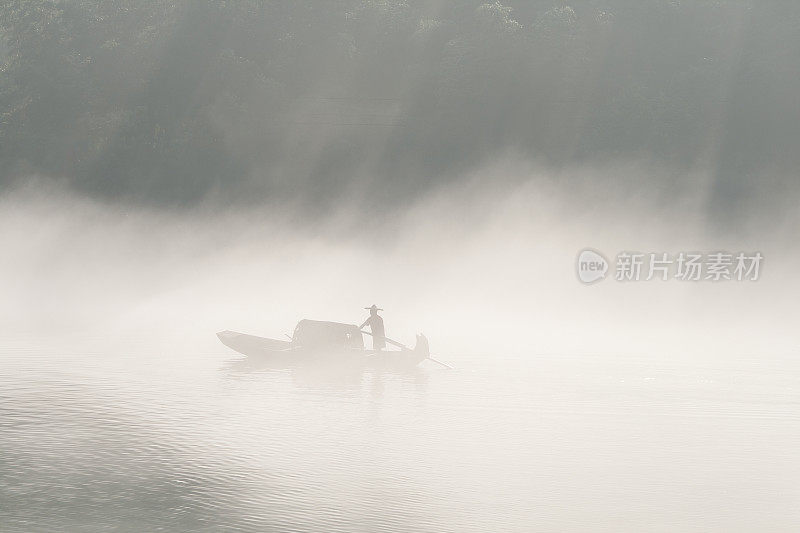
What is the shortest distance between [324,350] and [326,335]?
695 millimetres

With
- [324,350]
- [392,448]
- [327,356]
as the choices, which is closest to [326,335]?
[324,350]

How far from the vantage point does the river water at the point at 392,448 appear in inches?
786

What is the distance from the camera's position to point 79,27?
84938mm

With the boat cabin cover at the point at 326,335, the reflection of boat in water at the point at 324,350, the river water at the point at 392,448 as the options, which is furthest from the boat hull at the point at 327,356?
the river water at the point at 392,448

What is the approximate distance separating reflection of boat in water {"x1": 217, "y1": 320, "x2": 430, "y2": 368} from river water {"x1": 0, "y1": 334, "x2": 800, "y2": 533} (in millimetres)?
558

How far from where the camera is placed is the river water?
19969mm

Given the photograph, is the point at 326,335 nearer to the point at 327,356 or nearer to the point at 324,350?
the point at 324,350

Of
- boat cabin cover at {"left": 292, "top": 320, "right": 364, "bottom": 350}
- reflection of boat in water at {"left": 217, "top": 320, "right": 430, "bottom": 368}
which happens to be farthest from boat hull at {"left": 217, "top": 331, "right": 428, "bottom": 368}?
boat cabin cover at {"left": 292, "top": 320, "right": 364, "bottom": 350}

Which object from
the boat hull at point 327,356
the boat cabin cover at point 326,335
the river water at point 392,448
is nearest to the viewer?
the river water at point 392,448

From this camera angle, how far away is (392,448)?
1002 inches

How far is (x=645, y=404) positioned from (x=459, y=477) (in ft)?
37.0

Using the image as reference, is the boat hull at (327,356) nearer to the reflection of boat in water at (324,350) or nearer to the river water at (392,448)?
the reflection of boat in water at (324,350)

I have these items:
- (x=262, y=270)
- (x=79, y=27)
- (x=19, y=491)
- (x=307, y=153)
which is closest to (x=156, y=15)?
(x=79, y=27)

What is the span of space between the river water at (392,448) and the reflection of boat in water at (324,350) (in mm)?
558
